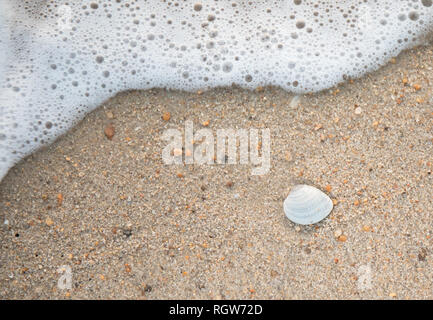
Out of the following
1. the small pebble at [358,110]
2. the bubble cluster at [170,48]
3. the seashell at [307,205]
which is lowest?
the seashell at [307,205]

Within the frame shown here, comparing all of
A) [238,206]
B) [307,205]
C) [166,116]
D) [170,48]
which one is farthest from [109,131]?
[307,205]

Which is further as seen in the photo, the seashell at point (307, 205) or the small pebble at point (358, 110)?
the small pebble at point (358, 110)

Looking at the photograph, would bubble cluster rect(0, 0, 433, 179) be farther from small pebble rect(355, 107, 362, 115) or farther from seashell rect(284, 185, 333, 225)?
seashell rect(284, 185, 333, 225)

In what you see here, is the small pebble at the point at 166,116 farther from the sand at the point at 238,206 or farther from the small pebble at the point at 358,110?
the small pebble at the point at 358,110

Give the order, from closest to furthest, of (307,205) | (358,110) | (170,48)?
(307,205) → (358,110) → (170,48)

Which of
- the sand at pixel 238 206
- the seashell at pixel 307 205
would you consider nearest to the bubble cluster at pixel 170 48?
the sand at pixel 238 206

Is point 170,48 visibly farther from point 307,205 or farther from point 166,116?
point 307,205

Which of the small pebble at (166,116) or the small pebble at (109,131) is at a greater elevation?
the small pebble at (166,116)
